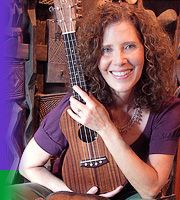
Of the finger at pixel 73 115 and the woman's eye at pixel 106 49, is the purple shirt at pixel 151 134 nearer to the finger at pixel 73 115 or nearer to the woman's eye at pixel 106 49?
the finger at pixel 73 115

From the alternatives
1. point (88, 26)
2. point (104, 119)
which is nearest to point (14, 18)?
point (88, 26)

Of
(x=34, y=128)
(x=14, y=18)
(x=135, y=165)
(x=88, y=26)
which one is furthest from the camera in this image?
(x=34, y=128)

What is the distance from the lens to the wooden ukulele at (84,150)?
3.76 feet

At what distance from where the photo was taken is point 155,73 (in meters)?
1.18

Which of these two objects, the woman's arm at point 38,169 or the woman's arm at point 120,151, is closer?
the woman's arm at point 120,151

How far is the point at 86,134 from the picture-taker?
1.16 m

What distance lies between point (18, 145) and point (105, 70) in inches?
23.3

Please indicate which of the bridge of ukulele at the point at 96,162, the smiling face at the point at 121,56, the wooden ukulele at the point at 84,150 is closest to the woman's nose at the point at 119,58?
the smiling face at the point at 121,56

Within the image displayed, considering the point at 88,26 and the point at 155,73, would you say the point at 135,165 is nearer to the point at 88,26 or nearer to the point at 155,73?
the point at 155,73

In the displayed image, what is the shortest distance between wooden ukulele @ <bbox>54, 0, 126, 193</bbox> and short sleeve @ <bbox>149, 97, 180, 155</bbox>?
5.4 inches

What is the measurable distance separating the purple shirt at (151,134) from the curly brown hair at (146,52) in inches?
1.6

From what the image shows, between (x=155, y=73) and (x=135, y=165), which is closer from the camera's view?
(x=135, y=165)

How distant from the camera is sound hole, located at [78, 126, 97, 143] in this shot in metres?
1.15

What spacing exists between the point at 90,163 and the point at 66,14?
1.47ft
